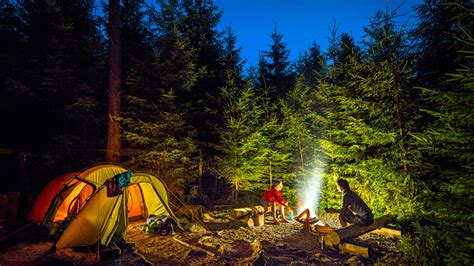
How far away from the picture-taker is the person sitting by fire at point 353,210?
642 centimetres

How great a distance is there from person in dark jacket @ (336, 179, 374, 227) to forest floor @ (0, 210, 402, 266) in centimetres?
63

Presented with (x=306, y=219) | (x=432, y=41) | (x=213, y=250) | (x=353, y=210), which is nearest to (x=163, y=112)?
(x=213, y=250)

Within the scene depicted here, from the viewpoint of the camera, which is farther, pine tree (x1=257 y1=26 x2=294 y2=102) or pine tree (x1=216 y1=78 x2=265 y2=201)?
pine tree (x1=257 y1=26 x2=294 y2=102)

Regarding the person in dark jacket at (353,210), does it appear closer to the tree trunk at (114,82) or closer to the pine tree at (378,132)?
the pine tree at (378,132)

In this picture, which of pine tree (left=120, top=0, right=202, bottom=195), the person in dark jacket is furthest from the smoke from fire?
pine tree (left=120, top=0, right=202, bottom=195)

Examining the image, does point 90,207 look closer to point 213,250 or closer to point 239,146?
point 213,250

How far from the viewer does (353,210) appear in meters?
6.70

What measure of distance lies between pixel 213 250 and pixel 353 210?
12.7ft

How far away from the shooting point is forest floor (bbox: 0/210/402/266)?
211 inches

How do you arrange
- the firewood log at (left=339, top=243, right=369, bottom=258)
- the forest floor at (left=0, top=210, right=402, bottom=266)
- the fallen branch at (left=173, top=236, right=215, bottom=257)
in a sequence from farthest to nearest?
the fallen branch at (left=173, top=236, right=215, bottom=257), the firewood log at (left=339, top=243, right=369, bottom=258), the forest floor at (left=0, top=210, right=402, bottom=266)

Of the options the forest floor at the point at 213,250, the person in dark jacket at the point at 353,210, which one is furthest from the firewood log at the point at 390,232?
the person in dark jacket at the point at 353,210

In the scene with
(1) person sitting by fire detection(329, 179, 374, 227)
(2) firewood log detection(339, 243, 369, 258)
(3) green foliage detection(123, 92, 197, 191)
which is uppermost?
(3) green foliage detection(123, 92, 197, 191)

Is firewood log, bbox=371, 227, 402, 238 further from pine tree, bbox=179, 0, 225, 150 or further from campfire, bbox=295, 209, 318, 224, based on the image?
pine tree, bbox=179, 0, 225, 150

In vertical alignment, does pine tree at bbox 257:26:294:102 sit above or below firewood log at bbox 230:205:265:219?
above
